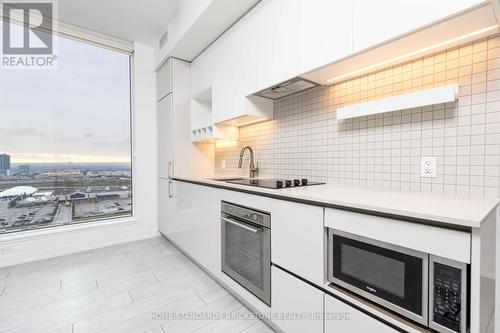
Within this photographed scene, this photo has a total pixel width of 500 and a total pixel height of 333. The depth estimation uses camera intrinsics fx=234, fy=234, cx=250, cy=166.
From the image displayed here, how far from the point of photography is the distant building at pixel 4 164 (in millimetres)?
2588

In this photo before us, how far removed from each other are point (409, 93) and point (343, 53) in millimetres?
448

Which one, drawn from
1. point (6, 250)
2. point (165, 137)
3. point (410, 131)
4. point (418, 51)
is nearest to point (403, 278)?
point (410, 131)

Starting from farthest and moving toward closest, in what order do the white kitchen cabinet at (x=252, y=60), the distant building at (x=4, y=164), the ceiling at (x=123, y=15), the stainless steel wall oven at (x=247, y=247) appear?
the distant building at (x=4, y=164)
the ceiling at (x=123, y=15)
the white kitchen cabinet at (x=252, y=60)
the stainless steel wall oven at (x=247, y=247)

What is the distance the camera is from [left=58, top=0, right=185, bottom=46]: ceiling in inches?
95.3

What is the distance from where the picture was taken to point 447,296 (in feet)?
2.57

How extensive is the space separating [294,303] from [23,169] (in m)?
3.28

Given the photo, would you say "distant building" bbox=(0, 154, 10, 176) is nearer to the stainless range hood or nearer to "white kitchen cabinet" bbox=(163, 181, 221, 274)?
"white kitchen cabinet" bbox=(163, 181, 221, 274)

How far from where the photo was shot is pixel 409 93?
4.39ft

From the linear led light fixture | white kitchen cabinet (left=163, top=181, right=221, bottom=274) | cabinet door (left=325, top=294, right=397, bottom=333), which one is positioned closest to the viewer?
cabinet door (left=325, top=294, right=397, bottom=333)

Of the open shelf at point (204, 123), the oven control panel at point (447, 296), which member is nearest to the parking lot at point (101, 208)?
the open shelf at point (204, 123)

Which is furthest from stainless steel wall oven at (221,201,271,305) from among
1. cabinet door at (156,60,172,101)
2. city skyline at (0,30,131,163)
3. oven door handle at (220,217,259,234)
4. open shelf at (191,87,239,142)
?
city skyline at (0,30,131,163)

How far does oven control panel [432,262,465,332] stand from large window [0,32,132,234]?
3.52m

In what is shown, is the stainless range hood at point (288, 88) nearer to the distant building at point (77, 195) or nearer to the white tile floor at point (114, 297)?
the white tile floor at point (114, 297)

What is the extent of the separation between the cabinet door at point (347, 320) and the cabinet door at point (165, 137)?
2.36 meters
